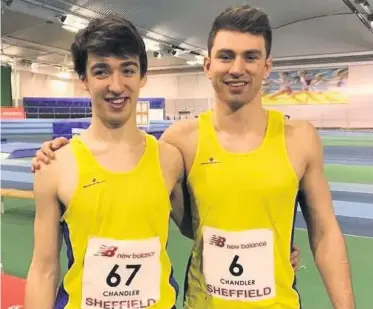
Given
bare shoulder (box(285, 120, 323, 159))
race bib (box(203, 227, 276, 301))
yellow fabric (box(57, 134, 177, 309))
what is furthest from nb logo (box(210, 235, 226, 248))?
bare shoulder (box(285, 120, 323, 159))

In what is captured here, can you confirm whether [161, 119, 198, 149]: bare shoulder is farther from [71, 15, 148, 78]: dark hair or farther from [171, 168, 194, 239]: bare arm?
[71, 15, 148, 78]: dark hair

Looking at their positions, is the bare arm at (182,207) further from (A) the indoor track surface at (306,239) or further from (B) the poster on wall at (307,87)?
(B) the poster on wall at (307,87)

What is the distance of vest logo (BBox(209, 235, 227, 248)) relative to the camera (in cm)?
158

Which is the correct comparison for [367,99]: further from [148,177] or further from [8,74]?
[148,177]

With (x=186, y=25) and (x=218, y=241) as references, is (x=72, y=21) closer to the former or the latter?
(x=186, y=25)

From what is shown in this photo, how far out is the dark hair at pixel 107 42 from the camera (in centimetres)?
148

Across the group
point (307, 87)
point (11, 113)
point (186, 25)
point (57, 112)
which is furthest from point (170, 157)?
point (307, 87)

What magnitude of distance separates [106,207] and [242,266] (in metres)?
0.51

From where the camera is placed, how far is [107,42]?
4.84 ft

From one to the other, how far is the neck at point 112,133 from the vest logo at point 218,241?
1.42ft

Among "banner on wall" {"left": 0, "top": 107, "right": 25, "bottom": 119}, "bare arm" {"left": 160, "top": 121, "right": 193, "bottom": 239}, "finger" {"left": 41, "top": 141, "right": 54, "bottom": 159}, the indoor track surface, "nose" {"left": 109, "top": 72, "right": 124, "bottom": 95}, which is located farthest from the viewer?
"banner on wall" {"left": 0, "top": 107, "right": 25, "bottom": 119}

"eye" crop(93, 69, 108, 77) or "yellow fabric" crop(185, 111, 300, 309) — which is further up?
"eye" crop(93, 69, 108, 77)

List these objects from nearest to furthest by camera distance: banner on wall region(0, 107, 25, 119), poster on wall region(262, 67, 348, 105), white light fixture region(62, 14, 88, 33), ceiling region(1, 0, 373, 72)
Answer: ceiling region(1, 0, 373, 72) < white light fixture region(62, 14, 88, 33) < banner on wall region(0, 107, 25, 119) < poster on wall region(262, 67, 348, 105)

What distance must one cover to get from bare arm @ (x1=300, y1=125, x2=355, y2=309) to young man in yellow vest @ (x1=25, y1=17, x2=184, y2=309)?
54 centimetres
